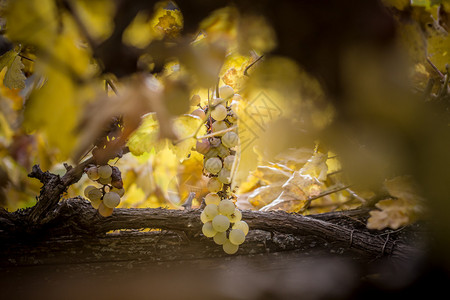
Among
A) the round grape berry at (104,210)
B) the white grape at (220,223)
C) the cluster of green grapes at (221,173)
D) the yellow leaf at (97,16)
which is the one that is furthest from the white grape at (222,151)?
the yellow leaf at (97,16)

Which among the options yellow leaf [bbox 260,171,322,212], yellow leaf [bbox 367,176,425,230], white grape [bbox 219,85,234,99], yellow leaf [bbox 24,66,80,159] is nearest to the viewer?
yellow leaf [bbox 24,66,80,159]

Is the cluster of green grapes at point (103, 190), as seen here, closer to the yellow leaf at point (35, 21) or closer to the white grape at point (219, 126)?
the white grape at point (219, 126)

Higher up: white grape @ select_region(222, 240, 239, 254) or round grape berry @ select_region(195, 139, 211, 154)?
round grape berry @ select_region(195, 139, 211, 154)

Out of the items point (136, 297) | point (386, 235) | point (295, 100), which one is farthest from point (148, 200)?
point (295, 100)

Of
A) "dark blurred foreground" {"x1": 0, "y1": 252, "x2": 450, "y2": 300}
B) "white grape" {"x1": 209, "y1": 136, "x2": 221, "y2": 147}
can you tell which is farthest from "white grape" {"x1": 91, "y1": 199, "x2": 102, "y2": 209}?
"white grape" {"x1": 209, "y1": 136, "x2": 221, "y2": 147}

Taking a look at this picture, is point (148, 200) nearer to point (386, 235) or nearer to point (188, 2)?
point (386, 235)

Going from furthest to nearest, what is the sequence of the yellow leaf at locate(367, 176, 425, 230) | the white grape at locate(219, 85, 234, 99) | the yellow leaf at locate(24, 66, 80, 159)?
the white grape at locate(219, 85, 234, 99), the yellow leaf at locate(367, 176, 425, 230), the yellow leaf at locate(24, 66, 80, 159)

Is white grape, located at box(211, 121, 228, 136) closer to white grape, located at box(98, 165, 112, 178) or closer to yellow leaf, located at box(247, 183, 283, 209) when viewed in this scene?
white grape, located at box(98, 165, 112, 178)

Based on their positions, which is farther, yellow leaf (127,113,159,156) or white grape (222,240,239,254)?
white grape (222,240,239,254)

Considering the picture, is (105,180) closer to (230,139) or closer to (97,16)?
(230,139)
